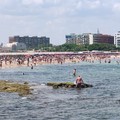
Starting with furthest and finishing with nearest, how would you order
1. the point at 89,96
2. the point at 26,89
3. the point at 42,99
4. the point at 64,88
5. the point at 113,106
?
the point at 64,88
the point at 26,89
the point at 89,96
the point at 42,99
the point at 113,106

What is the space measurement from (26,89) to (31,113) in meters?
14.7

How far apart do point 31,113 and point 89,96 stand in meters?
11.9

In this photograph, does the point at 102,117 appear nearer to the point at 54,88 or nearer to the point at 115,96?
the point at 115,96

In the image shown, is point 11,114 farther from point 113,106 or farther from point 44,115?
point 113,106

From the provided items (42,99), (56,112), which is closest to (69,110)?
(56,112)

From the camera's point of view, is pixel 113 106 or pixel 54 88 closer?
pixel 113 106

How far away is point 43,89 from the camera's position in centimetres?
5191

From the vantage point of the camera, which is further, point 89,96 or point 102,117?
point 89,96

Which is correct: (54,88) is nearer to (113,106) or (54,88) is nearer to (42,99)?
(42,99)

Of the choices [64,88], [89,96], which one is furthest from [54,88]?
[89,96]

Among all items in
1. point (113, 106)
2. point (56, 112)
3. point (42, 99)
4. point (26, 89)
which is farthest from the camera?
point (26, 89)

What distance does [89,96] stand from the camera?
45.4 metres

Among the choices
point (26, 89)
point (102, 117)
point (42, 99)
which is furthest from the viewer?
point (26, 89)

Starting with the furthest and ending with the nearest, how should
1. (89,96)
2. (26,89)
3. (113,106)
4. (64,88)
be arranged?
1. (64,88)
2. (26,89)
3. (89,96)
4. (113,106)
